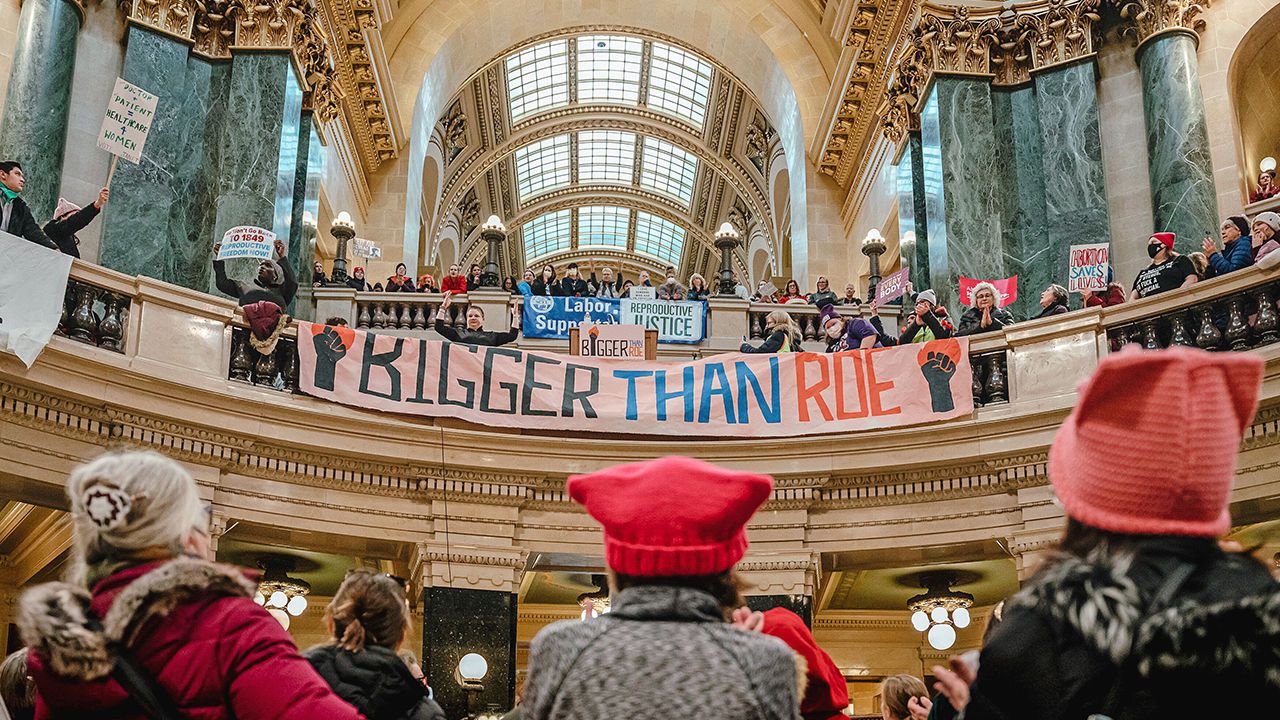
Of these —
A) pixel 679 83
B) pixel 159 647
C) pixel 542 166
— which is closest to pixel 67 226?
pixel 159 647

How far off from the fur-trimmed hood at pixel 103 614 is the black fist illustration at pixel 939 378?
1097cm

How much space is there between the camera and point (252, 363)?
1280 cm

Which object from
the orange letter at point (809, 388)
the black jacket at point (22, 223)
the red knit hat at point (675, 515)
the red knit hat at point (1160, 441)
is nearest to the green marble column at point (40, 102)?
the black jacket at point (22, 223)

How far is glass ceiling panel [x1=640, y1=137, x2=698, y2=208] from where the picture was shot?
42156mm

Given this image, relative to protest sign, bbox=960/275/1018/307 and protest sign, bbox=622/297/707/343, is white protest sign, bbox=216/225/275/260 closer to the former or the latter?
protest sign, bbox=622/297/707/343

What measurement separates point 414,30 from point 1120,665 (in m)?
26.0

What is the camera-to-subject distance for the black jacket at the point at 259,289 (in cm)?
1376

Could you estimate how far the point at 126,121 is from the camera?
13156 millimetres

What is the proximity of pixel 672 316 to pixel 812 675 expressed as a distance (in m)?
12.2

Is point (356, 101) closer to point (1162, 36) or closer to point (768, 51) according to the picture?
point (768, 51)

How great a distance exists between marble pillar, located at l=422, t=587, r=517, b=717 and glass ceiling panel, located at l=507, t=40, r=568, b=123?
23223 mm

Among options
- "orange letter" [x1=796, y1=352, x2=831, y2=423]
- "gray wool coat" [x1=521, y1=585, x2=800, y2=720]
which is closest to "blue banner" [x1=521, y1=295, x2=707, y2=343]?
"orange letter" [x1=796, y1=352, x2=831, y2=423]

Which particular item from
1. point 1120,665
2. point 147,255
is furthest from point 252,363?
point 1120,665

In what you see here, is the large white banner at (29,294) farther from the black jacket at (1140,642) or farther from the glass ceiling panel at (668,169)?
the glass ceiling panel at (668,169)
